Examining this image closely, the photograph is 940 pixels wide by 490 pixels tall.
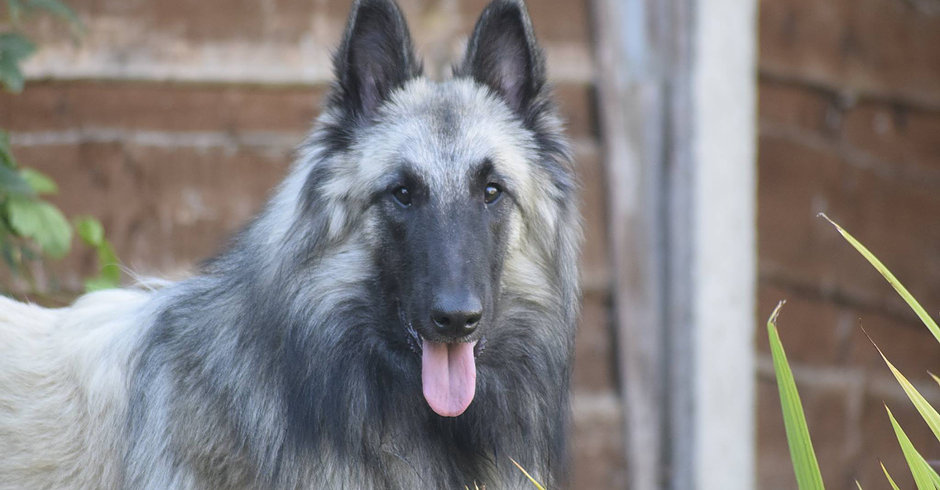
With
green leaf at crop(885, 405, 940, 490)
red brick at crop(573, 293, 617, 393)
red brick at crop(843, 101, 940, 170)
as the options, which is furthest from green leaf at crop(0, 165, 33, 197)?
red brick at crop(843, 101, 940, 170)

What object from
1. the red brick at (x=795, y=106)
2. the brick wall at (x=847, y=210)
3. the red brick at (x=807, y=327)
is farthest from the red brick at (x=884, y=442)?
the red brick at (x=795, y=106)

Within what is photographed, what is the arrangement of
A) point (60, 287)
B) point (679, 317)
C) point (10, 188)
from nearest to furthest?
1. point (10, 188)
2. point (60, 287)
3. point (679, 317)

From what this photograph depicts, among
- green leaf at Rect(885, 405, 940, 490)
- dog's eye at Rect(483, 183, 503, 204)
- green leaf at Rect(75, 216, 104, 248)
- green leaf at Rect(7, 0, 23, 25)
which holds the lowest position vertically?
green leaf at Rect(885, 405, 940, 490)

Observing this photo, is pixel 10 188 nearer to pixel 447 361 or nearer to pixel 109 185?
pixel 109 185

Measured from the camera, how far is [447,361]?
10.3ft

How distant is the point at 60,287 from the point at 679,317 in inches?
126

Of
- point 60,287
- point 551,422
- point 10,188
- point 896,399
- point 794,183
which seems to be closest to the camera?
point 551,422

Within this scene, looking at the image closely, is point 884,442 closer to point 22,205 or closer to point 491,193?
point 491,193

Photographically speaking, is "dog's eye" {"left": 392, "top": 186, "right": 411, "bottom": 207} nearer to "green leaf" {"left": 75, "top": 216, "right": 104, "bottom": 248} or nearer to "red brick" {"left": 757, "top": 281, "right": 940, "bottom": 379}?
"green leaf" {"left": 75, "top": 216, "right": 104, "bottom": 248}

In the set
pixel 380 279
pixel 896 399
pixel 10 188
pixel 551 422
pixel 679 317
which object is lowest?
pixel 896 399

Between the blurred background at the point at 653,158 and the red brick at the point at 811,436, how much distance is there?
2cm

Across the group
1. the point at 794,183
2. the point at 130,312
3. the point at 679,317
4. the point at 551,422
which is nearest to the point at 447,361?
the point at 551,422

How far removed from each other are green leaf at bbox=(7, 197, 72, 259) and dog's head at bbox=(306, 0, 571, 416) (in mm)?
1176

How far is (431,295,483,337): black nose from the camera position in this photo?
2.94 m
